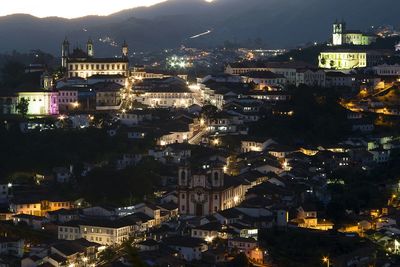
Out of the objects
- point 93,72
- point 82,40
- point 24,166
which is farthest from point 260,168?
point 82,40

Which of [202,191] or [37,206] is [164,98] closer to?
[202,191]

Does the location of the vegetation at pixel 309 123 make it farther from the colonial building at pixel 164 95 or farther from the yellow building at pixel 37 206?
the yellow building at pixel 37 206

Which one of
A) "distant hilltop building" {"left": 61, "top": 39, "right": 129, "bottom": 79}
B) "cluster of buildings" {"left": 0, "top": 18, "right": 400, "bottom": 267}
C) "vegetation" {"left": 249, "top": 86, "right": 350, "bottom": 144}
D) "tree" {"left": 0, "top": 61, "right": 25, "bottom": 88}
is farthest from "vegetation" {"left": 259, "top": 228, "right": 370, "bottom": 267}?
"tree" {"left": 0, "top": 61, "right": 25, "bottom": 88}

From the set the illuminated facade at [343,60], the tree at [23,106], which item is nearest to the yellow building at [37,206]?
the tree at [23,106]

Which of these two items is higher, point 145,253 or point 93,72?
point 93,72

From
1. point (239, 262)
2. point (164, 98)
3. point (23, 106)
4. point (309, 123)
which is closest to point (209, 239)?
point (239, 262)

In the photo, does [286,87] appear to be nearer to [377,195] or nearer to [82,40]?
[377,195]
